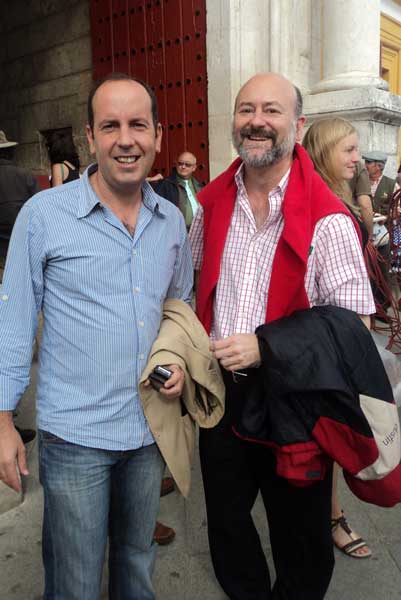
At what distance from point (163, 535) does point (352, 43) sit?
5455 mm

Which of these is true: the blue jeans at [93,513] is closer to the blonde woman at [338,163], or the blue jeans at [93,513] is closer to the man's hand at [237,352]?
the man's hand at [237,352]

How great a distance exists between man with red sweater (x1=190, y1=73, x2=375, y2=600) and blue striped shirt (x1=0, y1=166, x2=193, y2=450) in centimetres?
30

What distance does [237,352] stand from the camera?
63.2 inches

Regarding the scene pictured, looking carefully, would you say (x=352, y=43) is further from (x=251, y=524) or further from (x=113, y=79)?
(x=251, y=524)

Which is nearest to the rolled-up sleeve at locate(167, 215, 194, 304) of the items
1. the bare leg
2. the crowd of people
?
the crowd of people

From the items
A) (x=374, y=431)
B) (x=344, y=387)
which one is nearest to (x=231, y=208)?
(x=344, y=387)

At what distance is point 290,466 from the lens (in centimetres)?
163

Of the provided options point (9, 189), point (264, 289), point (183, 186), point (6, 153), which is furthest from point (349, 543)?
point (183, 186)

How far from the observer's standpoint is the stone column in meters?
5.86

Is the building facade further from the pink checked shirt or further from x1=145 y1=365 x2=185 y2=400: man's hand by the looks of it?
x1=145 y1=365 x2=185 y2=400: man's hand

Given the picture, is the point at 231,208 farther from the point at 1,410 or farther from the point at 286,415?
the point at 1,410

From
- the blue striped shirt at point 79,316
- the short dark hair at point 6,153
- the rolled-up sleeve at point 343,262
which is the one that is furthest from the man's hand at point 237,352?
the short dark hair at point 6,153

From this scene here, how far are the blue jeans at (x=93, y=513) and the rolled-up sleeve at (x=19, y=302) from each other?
8.0 inches

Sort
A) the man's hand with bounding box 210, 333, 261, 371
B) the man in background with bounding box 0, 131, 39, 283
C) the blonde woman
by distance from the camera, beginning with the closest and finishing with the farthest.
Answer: the man's hand with bounding box 210, 333, 261, 371 < the blonde woman < the man in background with bounding box 0, 131, 39, 283
